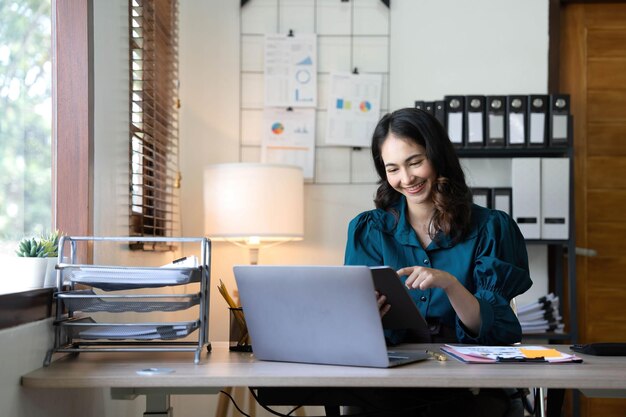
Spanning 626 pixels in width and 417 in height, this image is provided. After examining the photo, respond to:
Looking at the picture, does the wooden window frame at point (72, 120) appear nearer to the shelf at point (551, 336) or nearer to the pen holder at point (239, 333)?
the pen holder at point (239, 333)

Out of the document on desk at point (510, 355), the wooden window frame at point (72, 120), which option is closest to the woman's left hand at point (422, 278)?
the document on desk at point (510, 355)

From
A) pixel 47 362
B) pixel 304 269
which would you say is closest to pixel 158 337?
pixel 47 362

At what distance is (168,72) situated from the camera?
3.44m

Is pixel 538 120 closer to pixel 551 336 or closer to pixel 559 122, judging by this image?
pixel 559 122

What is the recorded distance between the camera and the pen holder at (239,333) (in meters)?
1.83

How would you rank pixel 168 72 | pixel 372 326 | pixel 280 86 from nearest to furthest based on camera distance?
pixel 372 326
pixel 168 72
pixel 280 86

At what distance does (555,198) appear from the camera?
3.47 meters

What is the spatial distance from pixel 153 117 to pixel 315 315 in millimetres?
1633

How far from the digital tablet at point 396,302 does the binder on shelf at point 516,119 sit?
1.78 m

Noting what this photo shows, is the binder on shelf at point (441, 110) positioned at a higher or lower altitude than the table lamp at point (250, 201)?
higher

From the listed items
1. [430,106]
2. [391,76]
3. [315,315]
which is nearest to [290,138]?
[391,76]

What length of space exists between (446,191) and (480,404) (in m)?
0.59

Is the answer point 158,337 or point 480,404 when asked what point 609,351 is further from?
point 158,337

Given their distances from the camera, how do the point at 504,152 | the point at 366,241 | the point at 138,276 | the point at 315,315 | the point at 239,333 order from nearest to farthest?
the point at 315,315
the point at 138,276
the point at 239,333
the point at 366,241
the point at 504,152
